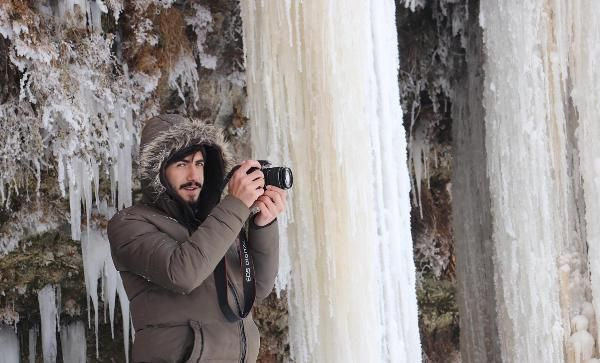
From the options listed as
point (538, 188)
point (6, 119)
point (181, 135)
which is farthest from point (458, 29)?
point (181, 135)

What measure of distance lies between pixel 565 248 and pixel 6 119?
10.5 feet

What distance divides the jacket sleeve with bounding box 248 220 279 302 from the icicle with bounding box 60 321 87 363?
2.98m

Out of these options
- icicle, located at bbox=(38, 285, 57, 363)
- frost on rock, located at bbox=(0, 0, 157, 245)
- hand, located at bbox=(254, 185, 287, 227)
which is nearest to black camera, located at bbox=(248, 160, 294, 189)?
hand, located at bbox=(254, 185, 287, 227)

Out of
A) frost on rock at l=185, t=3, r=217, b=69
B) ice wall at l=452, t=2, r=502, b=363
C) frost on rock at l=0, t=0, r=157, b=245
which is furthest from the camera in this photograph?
ice wall at l=452, t=2, r=502, b=363

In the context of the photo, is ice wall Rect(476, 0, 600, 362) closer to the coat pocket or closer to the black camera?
the black camera

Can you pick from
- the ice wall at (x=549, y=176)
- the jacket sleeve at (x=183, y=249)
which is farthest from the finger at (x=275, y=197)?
the ice wall at (x=549, y=176)

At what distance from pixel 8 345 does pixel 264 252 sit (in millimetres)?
3122

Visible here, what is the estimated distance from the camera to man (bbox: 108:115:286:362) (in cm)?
198

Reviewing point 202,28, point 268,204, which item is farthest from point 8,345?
point 268,204

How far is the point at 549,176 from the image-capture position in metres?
4.50

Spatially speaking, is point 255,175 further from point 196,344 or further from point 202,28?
point 202,28

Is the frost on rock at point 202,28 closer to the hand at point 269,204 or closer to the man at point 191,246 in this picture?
the man at point 191,246

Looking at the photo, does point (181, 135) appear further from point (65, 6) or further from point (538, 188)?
point (538, 188)

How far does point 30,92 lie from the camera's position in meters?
3.86
